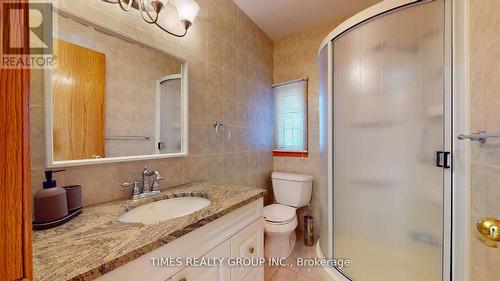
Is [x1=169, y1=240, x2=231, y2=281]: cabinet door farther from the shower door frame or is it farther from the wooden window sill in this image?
the wooden window sill

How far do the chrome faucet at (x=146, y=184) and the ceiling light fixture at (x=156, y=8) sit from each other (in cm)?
81

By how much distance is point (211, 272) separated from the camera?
818 millimetres

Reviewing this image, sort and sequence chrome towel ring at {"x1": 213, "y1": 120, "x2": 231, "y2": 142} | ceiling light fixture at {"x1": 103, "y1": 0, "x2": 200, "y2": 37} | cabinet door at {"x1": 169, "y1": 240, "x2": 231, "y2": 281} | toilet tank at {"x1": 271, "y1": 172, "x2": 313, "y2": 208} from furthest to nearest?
toilet tank at {"x1": 271, "y1": 172, "x2": 313, "y2": 208} → chrome towel ring at {"x1": 213, "y1": 120, "x2": 231, "y2": 142} → ceiling light fixture at {"x1": 103, "y1": 0, "x2": 200, "y2": 37} → cabinet door at {"x1": 169, "y1": 240, "x2": 231, "y2": 281}

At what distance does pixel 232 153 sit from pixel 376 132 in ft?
3.62

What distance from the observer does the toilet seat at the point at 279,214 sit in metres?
1.72

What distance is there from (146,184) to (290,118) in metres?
1.75

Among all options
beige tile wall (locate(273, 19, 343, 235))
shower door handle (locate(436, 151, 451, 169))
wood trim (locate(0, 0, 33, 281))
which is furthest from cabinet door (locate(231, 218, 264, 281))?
beige tile wall (locate(273, 19, 343, 235))

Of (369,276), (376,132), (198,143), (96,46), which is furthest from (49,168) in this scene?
(369,276)

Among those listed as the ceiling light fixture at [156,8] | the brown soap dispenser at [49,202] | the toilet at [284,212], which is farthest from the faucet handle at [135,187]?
the toilet at [284,212]

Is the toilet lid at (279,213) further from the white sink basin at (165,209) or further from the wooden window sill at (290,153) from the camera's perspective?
the white sink basin at (165,209)

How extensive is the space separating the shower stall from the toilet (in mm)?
419

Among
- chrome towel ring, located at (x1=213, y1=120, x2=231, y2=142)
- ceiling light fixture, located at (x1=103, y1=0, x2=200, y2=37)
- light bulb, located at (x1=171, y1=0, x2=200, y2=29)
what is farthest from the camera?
chrome towel ring, located at (x1=213, y1=120, x2=231, y2=142)

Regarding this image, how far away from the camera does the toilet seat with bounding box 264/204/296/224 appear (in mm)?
1725

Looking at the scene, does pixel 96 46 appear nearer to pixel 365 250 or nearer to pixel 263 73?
pixel 263 73
